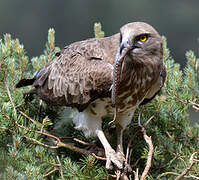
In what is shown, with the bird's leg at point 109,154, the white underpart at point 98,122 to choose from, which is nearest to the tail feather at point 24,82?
the white underpart at point 98,122

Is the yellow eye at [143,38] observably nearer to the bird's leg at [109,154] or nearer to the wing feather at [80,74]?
the wing feather at [80,74]

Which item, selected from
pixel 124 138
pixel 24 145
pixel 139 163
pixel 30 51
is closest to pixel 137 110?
pixel 124 138

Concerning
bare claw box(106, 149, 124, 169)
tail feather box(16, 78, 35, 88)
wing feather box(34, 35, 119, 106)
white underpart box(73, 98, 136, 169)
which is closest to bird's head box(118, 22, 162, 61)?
wing feather box(34, 35, 119, 106)

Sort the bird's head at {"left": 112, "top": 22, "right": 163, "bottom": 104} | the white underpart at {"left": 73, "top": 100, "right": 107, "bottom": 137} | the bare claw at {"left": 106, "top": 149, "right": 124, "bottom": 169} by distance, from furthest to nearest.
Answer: the white underpart at {"left": 73, "top": 100, "right": 107, "bottom": 137} → the bare claw at {"left": 106, "top": 149, "right": 124, "bottom": 169} → the bird's head at {"left": 112, "top": 22, "right": 163, "bottom": 104}

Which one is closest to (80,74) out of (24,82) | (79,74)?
(79,74)

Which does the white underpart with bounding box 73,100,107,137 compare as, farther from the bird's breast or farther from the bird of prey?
the bird's breast

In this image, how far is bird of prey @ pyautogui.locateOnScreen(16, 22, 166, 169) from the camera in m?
1.21

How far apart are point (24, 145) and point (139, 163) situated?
17.8 inches

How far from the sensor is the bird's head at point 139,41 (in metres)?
1.15

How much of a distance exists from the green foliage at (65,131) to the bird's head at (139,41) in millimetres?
220

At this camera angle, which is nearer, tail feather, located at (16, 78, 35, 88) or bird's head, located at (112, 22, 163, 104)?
bird's head, located at (112, 22, 163, 104)

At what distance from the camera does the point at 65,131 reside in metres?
1.52

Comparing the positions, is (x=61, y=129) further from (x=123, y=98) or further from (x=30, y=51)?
(x=30, y=51)

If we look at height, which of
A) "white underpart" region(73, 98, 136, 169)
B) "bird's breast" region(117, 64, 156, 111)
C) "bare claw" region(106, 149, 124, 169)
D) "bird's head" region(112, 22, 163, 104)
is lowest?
"bare claw" region(106, 149, 124, 169)
